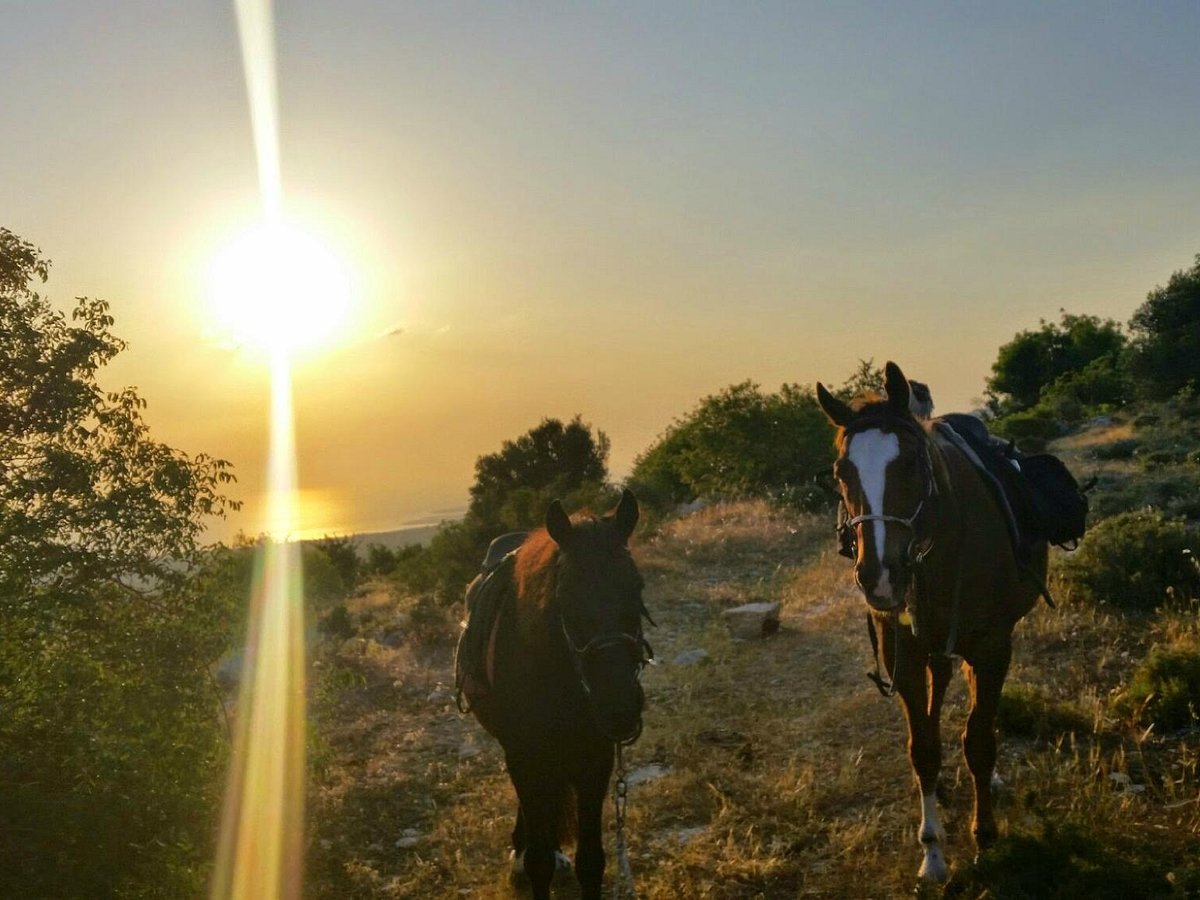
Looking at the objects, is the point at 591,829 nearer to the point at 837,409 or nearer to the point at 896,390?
the point at 837,409

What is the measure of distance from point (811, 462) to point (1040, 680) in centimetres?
2129

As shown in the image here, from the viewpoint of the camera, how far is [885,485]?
4.03 m

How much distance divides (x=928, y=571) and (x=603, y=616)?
6.53 feet

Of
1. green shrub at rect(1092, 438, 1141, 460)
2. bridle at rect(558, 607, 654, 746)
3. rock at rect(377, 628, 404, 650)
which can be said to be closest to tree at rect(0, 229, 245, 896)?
bridle at rect(558, 607, 654, 746)

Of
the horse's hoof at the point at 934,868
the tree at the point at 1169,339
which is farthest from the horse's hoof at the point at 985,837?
the tree at the point at 1169,339

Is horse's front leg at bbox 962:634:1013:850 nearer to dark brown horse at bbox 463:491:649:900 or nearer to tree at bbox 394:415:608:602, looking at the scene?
dark brown horse at bbox 463:491:649:900

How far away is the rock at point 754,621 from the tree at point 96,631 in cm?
711

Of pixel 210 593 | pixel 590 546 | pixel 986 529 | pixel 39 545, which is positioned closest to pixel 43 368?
pixel 39 545

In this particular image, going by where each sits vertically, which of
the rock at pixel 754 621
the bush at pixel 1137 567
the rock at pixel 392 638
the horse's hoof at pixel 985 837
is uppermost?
the bush at pixel 1137 567

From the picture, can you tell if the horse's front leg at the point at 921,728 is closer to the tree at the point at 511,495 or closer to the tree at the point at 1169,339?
the tree at the point at 511,495

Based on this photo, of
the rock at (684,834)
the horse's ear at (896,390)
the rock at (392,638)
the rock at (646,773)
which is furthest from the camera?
the rock at (392,638)

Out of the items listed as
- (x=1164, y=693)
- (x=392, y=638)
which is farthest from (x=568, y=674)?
(x=392, y=638)

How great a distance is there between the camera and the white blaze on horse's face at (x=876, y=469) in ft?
12.7

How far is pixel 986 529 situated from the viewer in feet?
16.1
